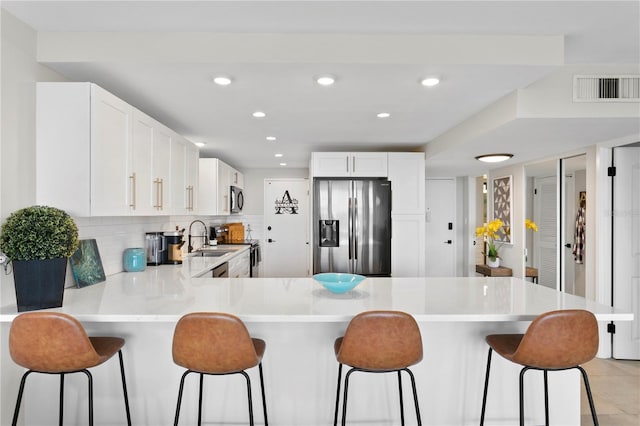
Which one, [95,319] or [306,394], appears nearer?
[95,319]

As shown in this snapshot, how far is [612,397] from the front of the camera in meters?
2.79

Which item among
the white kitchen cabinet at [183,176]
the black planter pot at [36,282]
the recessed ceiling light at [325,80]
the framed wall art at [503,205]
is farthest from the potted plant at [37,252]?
the framed wall art at [503,205]

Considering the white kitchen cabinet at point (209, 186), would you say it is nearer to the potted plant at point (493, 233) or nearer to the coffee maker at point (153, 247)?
the coffee maker at point (153, 247)

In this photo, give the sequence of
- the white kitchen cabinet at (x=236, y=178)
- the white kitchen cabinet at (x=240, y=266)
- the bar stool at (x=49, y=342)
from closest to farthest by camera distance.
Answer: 1. the bar stool at (x=49, y=342)
2. the white kitchen cabinet at (x=240, y=266)
3. the white kitchen cabinet at (x=236, y=178)

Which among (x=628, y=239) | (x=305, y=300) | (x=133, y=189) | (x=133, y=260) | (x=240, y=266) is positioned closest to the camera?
(x=305, y=300)

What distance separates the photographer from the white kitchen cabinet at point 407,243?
4660 millimetres

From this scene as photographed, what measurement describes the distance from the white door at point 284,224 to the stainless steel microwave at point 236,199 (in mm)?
595

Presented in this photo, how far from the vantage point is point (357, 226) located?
4.51m

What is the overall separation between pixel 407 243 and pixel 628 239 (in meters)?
2.16

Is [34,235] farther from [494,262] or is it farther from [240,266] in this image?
[494,262]

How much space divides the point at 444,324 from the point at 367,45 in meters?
1.68

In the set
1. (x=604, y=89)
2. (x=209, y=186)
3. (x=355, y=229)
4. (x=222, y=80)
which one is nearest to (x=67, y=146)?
(x=222, y=80)

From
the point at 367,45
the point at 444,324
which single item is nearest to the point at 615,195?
the point at 444,324

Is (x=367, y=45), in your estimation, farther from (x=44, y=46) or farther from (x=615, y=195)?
(x=615, y=195)
